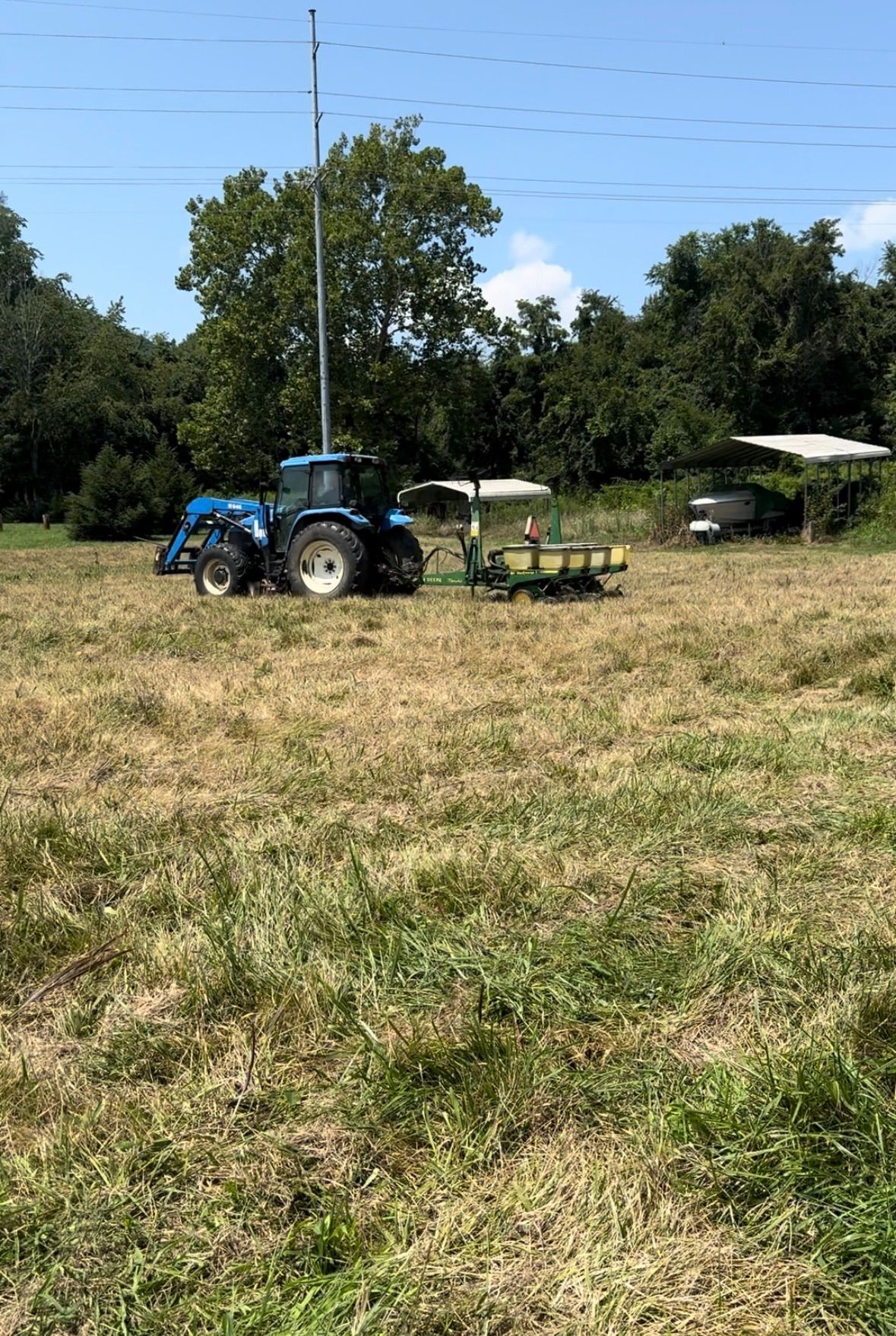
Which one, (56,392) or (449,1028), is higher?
(56,392)

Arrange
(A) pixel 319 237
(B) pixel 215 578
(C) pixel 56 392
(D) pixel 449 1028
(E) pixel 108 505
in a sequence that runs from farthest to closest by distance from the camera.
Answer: (C) pixel 56 392, (E) pixel 108 505, (A) pixel 319 237, (B) pixel 215 578, (D) pixel 449 1028

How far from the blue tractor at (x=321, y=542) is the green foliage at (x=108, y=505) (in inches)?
657

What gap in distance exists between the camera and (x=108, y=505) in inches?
1121

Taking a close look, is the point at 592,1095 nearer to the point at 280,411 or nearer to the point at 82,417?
the point at 280,411

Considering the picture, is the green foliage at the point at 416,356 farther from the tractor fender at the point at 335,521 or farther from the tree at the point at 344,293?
the tractor fender at the point at 335,521

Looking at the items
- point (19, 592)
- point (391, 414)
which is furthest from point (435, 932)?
point (391, 414)

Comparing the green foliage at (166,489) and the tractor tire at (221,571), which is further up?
the green foliage at (166,489)

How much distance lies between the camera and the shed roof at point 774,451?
23797 millimetres

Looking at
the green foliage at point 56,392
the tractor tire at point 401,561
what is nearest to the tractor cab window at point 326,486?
the tractor tire at point 401,561

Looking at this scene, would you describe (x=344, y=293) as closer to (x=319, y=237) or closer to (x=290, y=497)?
(x=319, y=237)

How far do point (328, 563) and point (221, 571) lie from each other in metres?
1.84

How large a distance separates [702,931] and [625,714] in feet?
9.17

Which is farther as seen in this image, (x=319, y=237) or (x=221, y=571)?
(x=319, y=237)

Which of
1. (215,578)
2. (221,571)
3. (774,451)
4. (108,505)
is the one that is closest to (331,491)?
(221,571)
